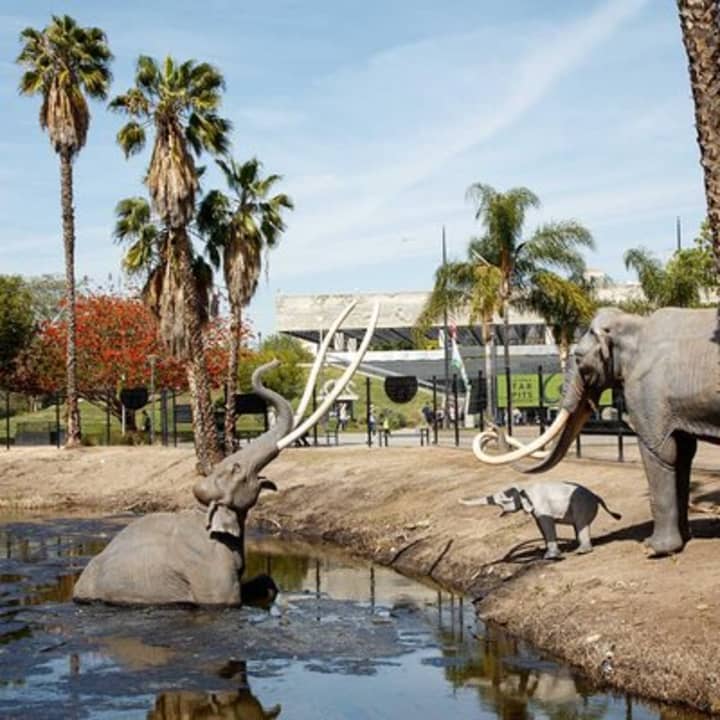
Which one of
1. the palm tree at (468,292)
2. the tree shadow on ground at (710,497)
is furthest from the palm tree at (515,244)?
the tree shadow on ground at (710,497)

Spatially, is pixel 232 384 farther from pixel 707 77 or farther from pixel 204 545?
pixel 707 77

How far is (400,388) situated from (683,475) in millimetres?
23249

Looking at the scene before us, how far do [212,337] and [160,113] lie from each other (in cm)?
2387

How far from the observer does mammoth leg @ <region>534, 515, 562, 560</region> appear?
1288 cm

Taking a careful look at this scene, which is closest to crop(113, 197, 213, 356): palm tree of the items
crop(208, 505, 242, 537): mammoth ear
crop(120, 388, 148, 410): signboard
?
crop(120, 388, 148, 410): signboard

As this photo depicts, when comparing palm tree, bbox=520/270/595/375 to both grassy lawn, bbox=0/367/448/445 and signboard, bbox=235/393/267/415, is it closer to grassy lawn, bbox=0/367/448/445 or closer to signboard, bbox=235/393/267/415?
signboard, bbox=235/393/267/415

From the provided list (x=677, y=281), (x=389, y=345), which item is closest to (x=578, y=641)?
(x=677, y=281)

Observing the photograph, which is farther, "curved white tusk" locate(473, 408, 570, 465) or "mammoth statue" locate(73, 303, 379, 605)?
"mammoth statue" locate(73, 303, 379, 605)

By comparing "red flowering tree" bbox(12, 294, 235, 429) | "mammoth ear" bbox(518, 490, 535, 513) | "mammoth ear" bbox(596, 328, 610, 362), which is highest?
"red flowering tree" bbox(12, 294, 235, 429)

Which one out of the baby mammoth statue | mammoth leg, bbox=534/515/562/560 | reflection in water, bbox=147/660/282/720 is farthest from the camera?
mammoth leg, bbox=534/515/562/560

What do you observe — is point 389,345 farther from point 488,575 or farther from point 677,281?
point 488,575

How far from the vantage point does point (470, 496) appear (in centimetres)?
1866

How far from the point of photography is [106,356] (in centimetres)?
4688

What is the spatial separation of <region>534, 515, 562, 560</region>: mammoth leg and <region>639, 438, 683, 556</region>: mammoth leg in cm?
112
